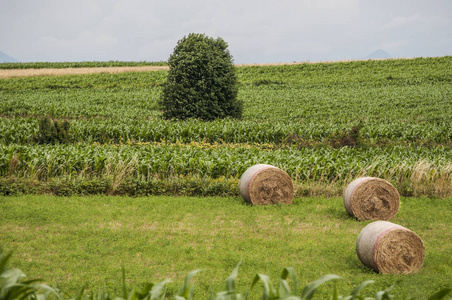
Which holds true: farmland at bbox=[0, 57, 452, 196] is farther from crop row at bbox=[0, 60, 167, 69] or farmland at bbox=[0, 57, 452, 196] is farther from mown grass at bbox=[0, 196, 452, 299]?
crop row at bbox=[0, 60, 167, 69]

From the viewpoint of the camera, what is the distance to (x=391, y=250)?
6.91m

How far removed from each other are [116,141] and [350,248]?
14443 mm

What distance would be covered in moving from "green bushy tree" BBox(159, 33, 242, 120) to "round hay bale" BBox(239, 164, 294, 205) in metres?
14.6

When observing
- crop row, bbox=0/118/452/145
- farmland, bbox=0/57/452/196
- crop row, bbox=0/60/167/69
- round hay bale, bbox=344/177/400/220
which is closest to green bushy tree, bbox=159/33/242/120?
farmland, bbox=0/57/452/196

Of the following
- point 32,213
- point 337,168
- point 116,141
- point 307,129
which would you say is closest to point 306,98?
point 307,129

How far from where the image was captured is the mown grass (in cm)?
662

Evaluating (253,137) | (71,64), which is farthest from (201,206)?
(71,64)

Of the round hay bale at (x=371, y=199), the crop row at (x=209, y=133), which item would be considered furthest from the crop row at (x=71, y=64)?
the round hay bale at (x=371, y=199)

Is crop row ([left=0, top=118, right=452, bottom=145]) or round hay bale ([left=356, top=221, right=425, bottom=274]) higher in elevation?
crop row ([left=0, top=118, right=452, bottom=145])

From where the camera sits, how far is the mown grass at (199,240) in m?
6.62

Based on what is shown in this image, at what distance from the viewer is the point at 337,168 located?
42.8ft

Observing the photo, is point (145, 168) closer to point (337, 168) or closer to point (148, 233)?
point (148, 233)

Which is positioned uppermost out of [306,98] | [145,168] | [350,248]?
[306,98]

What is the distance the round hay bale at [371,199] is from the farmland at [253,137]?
2480mm
